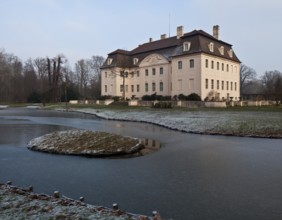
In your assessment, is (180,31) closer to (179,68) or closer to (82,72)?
(179,68)

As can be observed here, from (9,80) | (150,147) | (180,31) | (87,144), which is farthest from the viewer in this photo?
(9,80)

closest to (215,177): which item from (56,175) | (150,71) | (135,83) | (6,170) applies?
(56,175)

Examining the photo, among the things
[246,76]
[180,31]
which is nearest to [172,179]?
[180,31]

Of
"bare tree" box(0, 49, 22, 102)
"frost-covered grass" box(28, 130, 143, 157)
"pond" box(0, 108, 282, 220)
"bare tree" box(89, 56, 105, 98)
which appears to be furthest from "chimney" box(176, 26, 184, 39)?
"bare tree" box(0, 49, 22, 102)

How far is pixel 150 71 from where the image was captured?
61469 millimetres

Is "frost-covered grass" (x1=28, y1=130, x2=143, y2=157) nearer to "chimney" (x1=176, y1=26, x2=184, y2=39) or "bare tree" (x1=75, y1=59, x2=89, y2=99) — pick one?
"chimney" (x1=176, y1=26, x2=184, y2=39)

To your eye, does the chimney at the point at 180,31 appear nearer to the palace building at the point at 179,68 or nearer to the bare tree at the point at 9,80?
the palace building at the point at 179,68

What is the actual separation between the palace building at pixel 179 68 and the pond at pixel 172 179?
40.9 metres

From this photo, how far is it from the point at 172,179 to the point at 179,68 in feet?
159

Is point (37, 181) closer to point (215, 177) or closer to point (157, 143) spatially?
point (215, 177)

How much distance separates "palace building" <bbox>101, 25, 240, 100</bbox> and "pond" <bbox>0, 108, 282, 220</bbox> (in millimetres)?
40885

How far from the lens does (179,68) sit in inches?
2137

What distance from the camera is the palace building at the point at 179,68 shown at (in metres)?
51.3

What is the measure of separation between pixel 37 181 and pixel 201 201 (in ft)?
14.0
